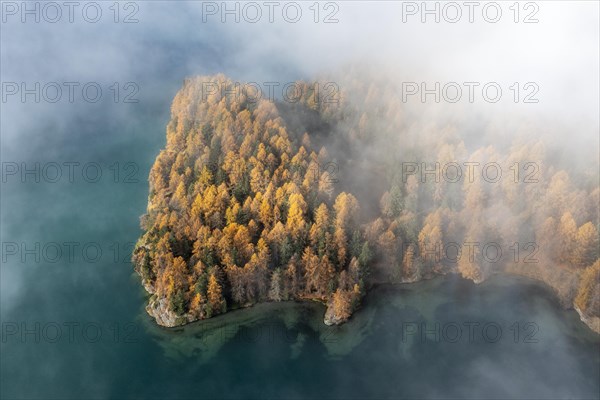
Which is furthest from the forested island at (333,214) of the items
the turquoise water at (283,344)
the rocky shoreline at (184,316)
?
the turquoise water at (283,344)


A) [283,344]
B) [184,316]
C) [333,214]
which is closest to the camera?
[184,316]

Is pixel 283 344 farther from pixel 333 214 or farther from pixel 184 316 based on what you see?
pixel 333 214

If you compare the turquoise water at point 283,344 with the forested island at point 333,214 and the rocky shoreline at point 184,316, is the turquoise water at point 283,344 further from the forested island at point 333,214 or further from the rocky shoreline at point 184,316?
the forested island at point 333,214

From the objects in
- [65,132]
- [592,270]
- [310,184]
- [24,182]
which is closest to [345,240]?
[310,184]

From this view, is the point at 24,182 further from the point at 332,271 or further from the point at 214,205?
the point at 332,271

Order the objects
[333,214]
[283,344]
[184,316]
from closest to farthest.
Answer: [184,316]
[283,344]
[333,214]

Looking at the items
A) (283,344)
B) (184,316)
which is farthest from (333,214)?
(184,316)

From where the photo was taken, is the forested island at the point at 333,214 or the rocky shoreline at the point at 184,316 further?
the forested island at the point at 333,214

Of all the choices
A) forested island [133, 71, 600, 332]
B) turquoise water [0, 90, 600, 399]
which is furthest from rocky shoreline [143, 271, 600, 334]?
turquoise water [0, 90, 600, 399]
